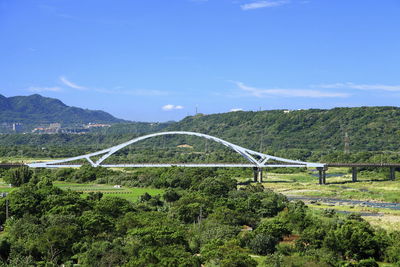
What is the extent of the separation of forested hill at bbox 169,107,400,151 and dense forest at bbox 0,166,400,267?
98.4 meters

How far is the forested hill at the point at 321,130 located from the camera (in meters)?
143

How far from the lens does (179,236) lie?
32594mm

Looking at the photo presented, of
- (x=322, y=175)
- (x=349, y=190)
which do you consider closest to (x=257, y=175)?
(x=322, y=175)

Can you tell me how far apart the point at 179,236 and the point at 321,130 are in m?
132

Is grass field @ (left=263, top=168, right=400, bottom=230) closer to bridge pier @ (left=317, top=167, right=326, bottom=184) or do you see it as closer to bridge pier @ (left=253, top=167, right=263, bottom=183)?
bridge pier @ (left=317, top=167, right=326, bottom=184)

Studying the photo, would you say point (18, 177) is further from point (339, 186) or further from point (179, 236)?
point (179, 236)

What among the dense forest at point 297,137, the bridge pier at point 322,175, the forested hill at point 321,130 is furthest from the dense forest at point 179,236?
the forested hill at point 321,130

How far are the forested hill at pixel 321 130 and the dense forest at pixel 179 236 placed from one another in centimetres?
9842

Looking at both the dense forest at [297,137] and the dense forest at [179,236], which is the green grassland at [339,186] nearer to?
the dense forest at [297,137]

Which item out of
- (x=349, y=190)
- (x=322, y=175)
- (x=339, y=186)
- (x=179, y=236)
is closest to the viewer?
(x=179, y=236)

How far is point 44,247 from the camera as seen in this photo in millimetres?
31078

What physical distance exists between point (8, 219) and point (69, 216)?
562 cm

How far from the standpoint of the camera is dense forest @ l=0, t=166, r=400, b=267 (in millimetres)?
29098

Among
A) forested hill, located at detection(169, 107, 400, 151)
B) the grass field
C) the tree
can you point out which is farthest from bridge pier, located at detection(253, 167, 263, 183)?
forested hill, located at detection(169, 107, 400, 151)
